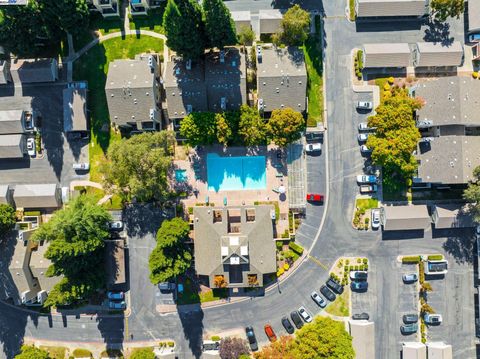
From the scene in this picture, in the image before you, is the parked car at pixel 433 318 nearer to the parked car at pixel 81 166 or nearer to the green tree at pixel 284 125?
the green tree at pixel 284 125

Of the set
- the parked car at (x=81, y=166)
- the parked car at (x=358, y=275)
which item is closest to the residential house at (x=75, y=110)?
the parked car at (x=81, y=166)

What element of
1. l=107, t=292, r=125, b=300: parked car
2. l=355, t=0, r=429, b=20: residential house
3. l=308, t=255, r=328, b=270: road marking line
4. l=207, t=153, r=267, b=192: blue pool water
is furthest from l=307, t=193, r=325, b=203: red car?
l=107, t=292, r=125, b=300: parked car

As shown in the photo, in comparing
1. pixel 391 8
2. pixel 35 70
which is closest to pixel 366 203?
pixel 391 8

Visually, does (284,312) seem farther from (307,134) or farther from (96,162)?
(96,162)

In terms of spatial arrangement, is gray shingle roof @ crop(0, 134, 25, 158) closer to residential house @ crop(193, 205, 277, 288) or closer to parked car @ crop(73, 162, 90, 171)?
parked car @ crop(73, 162, 90, 171)

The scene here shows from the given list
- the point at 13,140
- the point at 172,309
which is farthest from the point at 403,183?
the point at 13,140
